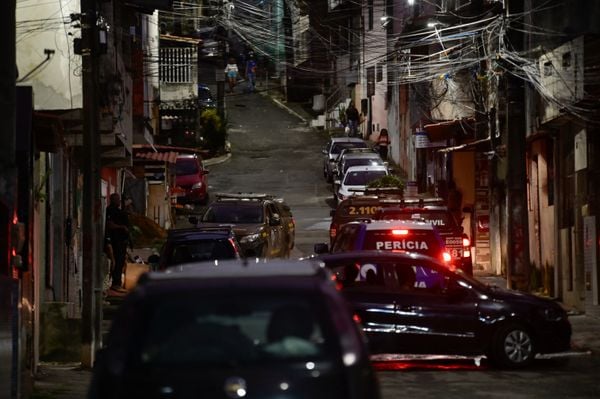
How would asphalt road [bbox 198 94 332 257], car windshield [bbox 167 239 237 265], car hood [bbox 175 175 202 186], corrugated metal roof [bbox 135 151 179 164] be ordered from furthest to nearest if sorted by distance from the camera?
car hood [bbox 175 175 202 186] < asphalt road [bbox 198 94 332 257] < corrugated metal roof [bbox 135 151 179 164] < car windshield [bbox 167 239 237 265]

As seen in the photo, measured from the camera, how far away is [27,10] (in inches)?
835

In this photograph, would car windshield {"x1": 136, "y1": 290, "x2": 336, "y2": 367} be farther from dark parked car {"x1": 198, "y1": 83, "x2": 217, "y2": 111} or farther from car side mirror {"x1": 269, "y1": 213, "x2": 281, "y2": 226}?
dark parked car {"x1": 198, "y1": 83, "x2": 217, "y2": 111}

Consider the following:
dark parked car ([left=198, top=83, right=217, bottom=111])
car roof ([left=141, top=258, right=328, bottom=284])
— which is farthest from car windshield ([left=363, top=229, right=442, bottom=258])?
dark parked car ([left=198, top=83, right=217, bottom=111])

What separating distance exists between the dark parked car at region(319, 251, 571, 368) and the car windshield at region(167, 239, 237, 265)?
517 cm

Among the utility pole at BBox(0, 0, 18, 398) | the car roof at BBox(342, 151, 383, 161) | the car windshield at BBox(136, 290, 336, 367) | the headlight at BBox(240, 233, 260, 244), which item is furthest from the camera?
the car roof at BBox(342, 151, 383, 161)

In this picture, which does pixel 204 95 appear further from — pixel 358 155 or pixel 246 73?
pixel 358 155

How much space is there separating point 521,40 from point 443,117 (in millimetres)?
11852

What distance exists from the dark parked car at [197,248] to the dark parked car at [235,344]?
595 inches

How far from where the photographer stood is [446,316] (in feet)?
60.1

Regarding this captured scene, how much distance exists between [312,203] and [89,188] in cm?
3210

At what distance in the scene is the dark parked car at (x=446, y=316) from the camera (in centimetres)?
A: 1833

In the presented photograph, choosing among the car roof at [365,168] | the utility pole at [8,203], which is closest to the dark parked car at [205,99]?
the car roof at [365,168]

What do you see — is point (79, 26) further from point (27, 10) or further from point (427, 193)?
point (427, 193)

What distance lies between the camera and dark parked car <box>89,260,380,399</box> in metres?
7.95
